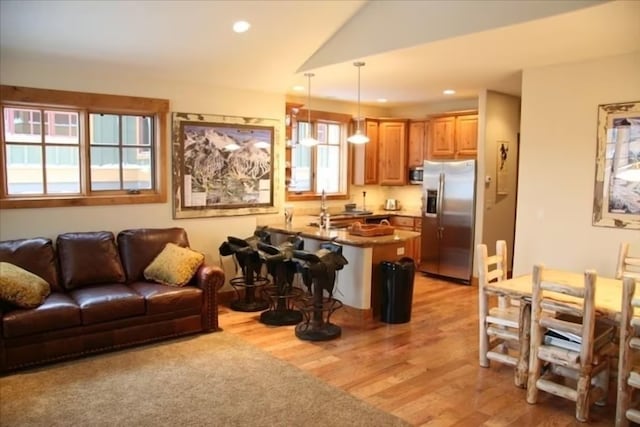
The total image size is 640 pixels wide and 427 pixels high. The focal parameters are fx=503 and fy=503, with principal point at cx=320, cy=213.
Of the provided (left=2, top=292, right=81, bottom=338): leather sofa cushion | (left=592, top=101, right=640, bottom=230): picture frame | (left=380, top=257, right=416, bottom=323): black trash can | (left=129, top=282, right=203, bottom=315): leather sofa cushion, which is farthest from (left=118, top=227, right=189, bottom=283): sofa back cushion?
(left=592, top=101, right=640, bottom=230): picture frame

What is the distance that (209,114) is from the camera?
585 cm

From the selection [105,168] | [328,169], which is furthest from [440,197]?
[105,168]

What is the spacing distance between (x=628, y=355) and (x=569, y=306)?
1.35ft

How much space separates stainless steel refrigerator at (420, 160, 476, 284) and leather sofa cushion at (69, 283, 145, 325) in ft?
14.1

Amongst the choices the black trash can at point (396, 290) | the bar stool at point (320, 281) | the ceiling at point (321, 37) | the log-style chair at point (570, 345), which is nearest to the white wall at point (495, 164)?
the ceiling at point (321, 37)

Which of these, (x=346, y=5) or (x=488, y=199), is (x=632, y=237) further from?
(x=346, y=5)

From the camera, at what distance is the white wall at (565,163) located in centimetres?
462

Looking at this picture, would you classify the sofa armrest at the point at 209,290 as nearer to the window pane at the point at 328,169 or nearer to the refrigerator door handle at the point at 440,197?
the window pane at the point at 328,169

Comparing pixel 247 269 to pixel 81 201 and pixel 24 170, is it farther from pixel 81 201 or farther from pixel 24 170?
pixel 24 170

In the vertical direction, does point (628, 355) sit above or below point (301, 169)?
below

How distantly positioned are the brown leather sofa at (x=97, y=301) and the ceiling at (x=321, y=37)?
1.77 metres

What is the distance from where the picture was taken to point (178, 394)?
3.50m

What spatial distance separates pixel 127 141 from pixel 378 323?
3.30 meters

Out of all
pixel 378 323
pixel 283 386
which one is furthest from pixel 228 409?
pixel 378 323
